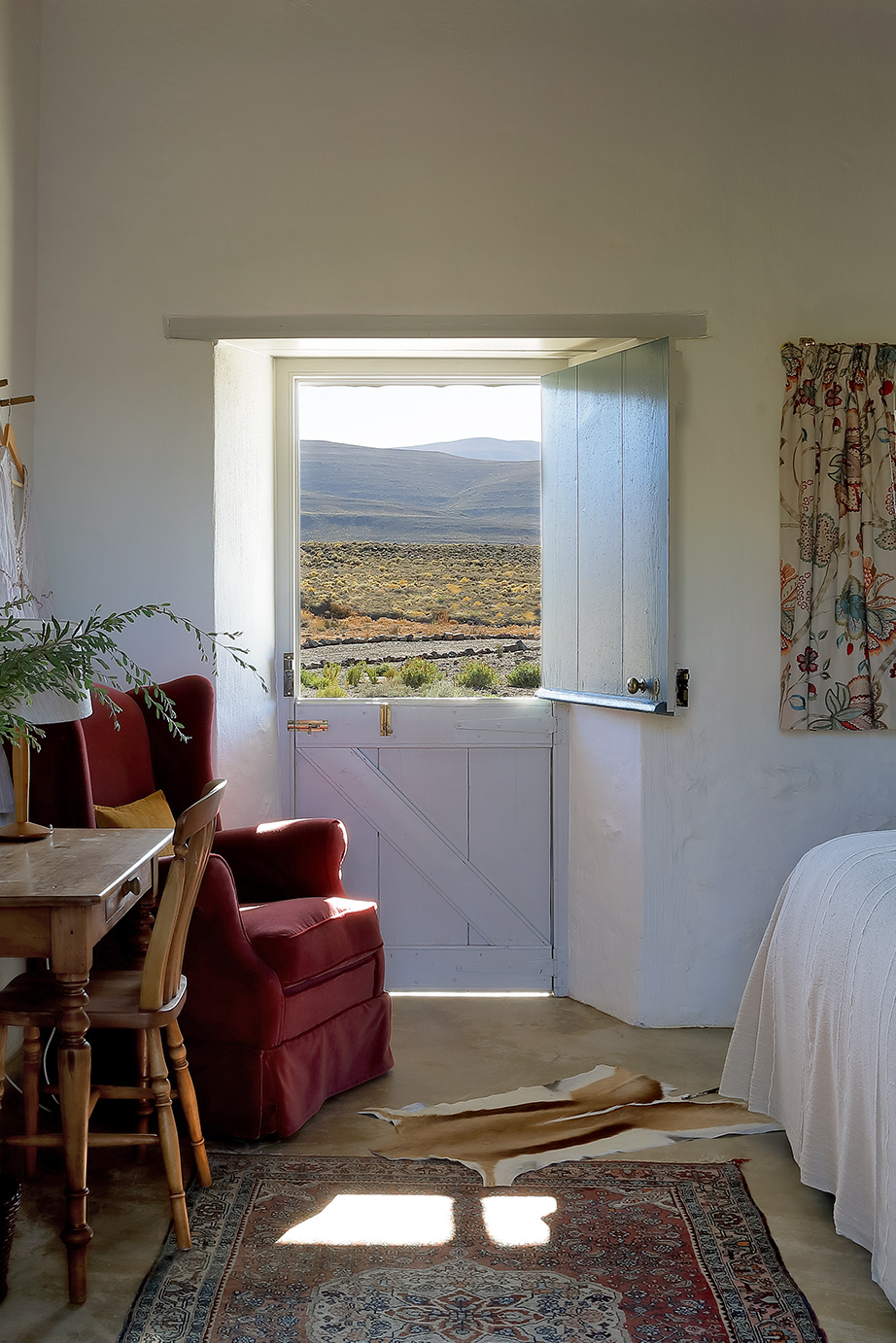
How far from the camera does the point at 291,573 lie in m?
4.14

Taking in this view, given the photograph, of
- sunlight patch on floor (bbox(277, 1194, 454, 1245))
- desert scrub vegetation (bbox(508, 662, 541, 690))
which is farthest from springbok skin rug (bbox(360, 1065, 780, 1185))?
desert scrub vegetation (bbox(508, 662, 541, 690))

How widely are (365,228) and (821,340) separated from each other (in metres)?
1.57

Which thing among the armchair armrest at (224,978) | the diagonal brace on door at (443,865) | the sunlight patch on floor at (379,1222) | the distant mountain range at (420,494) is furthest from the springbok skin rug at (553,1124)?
the distant mountain range at (420,494)

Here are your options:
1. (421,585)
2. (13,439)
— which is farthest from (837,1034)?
(13,439)

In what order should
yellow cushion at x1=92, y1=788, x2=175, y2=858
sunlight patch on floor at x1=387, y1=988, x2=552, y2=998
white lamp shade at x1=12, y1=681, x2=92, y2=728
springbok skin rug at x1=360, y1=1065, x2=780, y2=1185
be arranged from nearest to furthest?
white lamp shade at x1=12, y1=681, x2=92, y2=728, springbok skin rug at x1=360, y1=1065, x2=780, y2=1185, yellow cushion at x1=92, y1=788, x2=175, y2=858, sunlight patch on floor at x1=387, y1=988, x2=552, y2=998

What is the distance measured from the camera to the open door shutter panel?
3.48 meters

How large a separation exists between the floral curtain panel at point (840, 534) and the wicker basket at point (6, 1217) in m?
2.65

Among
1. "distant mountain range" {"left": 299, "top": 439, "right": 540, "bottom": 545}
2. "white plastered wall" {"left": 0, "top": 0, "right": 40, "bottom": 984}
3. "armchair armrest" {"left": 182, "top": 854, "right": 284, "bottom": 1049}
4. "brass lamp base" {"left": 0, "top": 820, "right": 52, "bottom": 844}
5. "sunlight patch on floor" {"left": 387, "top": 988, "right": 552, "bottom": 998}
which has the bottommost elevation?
"sunlight patch on floor" {"left": 387, "top": 988, "right": 552, "bottom": 998}

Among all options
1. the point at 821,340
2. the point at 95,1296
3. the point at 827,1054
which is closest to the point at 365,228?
the point at 821,340

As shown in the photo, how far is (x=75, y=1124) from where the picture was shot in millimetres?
2072

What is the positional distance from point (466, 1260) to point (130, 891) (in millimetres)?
1054

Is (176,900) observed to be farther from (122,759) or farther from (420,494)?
(420,494)

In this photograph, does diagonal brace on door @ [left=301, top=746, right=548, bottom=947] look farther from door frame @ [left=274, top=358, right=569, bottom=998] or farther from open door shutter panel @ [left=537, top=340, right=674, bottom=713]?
open door shutter panel @ [left=537, top=340, right=674, bottom=713]

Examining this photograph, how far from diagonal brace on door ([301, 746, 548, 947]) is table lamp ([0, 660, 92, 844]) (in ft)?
5.36
